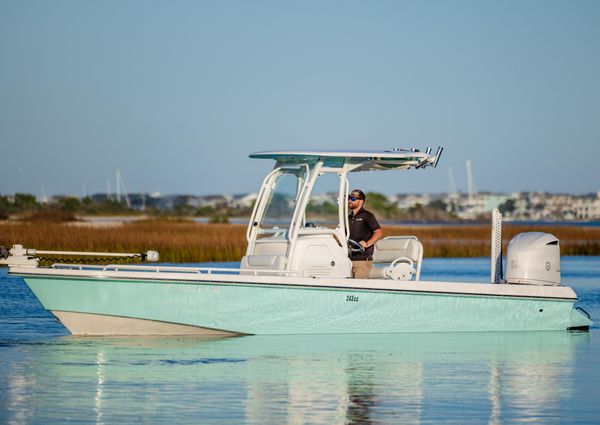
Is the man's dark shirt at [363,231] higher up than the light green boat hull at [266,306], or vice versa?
the man's dark shirt at [363,231]

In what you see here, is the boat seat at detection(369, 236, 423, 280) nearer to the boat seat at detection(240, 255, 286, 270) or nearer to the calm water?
the calm water

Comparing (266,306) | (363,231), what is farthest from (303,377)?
(363,231)

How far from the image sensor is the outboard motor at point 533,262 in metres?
18.1

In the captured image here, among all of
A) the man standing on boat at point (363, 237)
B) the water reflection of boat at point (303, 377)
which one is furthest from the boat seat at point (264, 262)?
the man standing on boat at point (363, 237)

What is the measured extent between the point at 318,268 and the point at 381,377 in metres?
3.01

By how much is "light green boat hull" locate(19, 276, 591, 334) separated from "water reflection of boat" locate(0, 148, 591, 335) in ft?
0.04

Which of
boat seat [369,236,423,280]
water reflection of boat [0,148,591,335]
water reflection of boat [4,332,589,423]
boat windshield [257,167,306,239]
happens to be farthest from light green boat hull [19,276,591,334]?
boat windshield [257,167,306,239]

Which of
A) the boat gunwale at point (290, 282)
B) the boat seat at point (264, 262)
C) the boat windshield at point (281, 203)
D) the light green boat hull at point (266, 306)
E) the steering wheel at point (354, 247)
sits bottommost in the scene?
the light green boat hull at point (266, 306)

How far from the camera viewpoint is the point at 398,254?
17.7 meters

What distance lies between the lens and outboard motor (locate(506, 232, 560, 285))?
59.5ft

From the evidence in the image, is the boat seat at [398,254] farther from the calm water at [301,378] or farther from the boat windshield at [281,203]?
the boat windshield at [281,203]

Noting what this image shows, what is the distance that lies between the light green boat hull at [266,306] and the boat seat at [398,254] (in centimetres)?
42

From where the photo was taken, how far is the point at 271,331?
16938mm

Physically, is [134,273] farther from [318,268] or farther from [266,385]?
[266,385]
